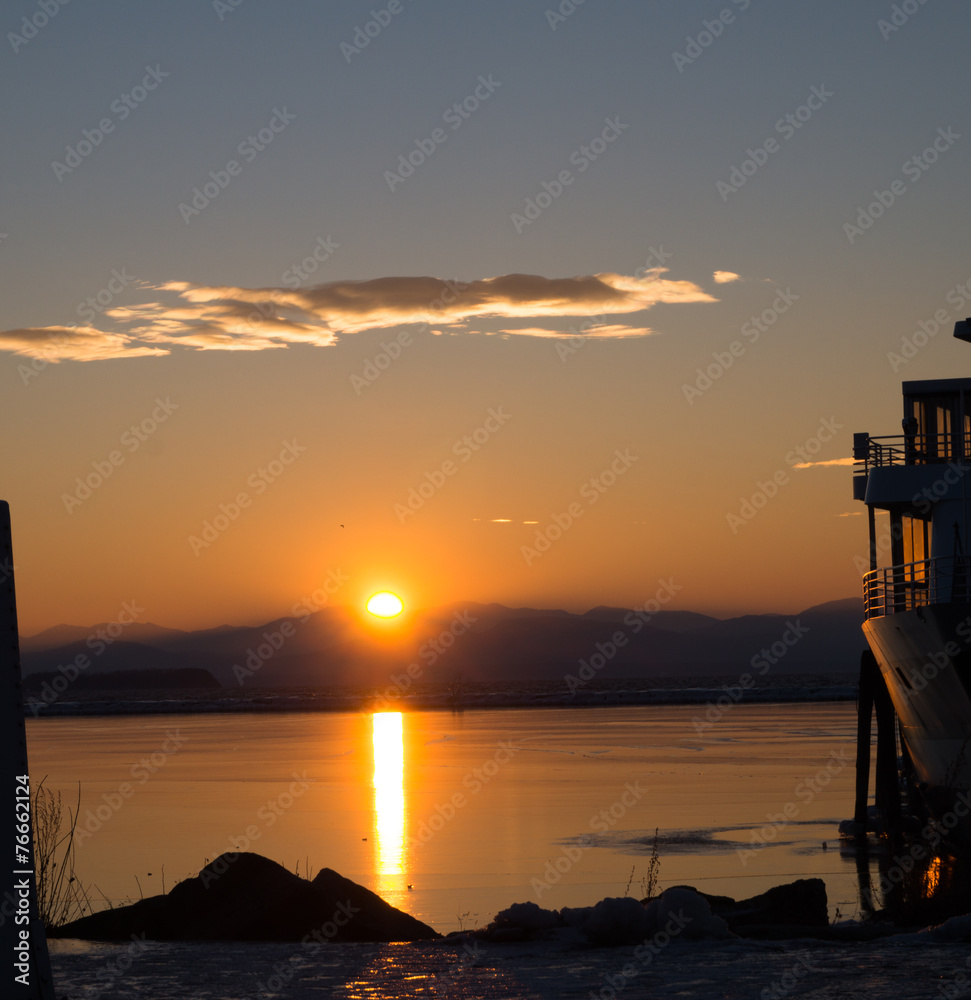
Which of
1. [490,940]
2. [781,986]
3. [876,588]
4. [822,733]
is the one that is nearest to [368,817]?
[876,588]

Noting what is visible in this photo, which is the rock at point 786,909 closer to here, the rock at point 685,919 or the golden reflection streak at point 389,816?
the rock at point 685,919

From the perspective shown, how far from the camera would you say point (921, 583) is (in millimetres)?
22703

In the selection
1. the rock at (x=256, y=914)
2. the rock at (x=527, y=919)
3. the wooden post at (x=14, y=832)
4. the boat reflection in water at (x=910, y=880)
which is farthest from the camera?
the boat reflection in water at (x=910, y=880)

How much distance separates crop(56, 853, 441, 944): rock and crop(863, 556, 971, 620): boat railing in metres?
11.1

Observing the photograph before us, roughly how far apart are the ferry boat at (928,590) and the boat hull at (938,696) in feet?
0.07

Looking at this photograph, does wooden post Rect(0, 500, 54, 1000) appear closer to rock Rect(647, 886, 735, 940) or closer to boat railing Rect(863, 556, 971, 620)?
rock Rect(647, 886, 735, 940)

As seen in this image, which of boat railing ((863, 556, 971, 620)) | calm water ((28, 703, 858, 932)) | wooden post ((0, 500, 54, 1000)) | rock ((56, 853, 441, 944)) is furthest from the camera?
boat railing ((863, 556, 971, 620))

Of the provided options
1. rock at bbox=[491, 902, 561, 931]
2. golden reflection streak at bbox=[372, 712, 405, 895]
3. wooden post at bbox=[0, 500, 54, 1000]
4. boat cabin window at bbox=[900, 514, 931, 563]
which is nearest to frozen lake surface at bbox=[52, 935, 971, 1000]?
rock at bbox=[491, 902, 561, 931]

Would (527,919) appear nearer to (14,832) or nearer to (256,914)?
(256,914)

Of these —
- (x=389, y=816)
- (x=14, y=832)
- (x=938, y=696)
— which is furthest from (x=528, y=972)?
(x=389, y=816)

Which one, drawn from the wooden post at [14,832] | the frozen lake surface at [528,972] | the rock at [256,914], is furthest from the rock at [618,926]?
the wooden post at [14,832]

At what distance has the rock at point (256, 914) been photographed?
12.9 m

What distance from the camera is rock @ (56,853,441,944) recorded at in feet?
42.4

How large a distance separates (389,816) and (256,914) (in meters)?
14.7
